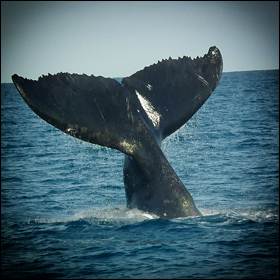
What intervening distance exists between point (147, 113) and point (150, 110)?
73 mm

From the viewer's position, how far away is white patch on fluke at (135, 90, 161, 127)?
7461mm

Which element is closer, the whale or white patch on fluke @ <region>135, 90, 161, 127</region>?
the whale

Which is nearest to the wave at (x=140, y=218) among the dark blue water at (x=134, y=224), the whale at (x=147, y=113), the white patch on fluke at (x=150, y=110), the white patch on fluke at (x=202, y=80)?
the dark blue water at (x=134, y=224)

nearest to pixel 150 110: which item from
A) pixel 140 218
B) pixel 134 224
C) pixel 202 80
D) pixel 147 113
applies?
pixel 147 113

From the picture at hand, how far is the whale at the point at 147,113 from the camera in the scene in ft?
21.5

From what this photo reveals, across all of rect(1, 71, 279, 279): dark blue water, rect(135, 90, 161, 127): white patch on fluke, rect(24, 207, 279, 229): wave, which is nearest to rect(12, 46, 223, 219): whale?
rect(135, 90, 161, 127): white patch on fluke

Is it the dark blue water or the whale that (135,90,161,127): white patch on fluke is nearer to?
the whale

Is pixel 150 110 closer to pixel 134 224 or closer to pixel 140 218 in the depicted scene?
pixel 140 218

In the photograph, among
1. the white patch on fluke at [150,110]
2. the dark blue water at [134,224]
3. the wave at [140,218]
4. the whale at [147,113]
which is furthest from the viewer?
the wave at [140,218]

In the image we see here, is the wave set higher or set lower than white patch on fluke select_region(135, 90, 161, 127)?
lower

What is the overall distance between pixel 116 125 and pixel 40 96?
1.21 metres

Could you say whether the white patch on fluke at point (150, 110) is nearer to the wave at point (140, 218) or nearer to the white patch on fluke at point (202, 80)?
the white patch on fluke at point (202, 80)

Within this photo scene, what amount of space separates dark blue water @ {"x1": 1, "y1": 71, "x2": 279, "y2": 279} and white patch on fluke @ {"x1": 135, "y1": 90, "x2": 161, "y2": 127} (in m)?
0.45

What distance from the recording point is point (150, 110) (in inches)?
295
